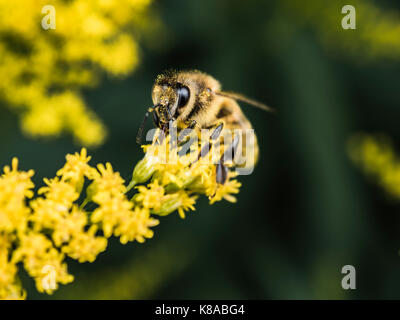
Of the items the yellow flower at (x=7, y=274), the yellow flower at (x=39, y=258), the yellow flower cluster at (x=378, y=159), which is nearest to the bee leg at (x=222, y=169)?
the yellow flower at (x=39, y=258)

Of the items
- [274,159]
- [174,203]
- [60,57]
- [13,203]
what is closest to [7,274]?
[13,203]

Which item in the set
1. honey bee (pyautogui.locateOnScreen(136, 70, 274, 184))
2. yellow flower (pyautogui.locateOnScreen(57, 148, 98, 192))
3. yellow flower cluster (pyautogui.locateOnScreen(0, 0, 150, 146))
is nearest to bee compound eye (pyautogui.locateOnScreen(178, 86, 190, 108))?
honey bee (pyautogui.locateOnScreen(136, 70, 274, 184))

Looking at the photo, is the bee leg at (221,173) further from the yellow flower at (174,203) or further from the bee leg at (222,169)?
the yellow flower at (174,203)

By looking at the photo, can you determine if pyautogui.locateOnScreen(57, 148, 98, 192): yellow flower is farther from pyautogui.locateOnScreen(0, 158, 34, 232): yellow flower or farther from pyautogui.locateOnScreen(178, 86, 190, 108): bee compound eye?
pyautogui.locateOnScreen(178, 86, 190, 108): bee compound eye

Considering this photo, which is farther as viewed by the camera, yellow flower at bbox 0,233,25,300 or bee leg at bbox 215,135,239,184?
bee leg at bbox 215,135,239,184

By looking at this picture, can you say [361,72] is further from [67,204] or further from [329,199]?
[67,204]

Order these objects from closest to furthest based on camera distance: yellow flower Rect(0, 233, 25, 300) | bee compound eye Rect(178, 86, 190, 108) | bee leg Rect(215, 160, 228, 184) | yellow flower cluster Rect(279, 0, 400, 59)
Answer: yellow flower Rect(0, 233, 25, 300), bee leg Rect(215, 160, 228, 184), bee compound eye Rect(178, 86, 190, 108), yellow flower cluster Rect(279, 0, 400, 59)
